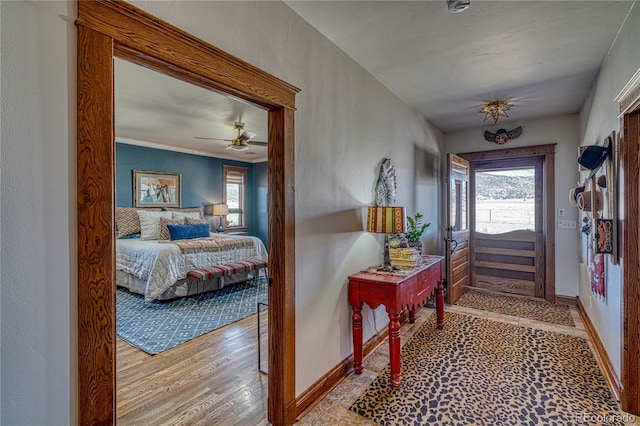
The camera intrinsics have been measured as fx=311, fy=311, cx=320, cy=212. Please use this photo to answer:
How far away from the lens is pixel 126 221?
5391 millimetres

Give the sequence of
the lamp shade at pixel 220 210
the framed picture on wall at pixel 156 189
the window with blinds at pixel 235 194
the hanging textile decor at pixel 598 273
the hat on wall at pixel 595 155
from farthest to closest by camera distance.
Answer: the window with blinds at pixel 235 194 < the lamp shade at pixel 220 210 < the framed picture on wall at pixel 156 189 < the hanging textile decor at pixel 598 273 < the hat on wall at pixel 595 155

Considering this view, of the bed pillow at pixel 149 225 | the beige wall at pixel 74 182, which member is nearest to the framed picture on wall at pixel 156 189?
the bed pillow at pixel 149 225

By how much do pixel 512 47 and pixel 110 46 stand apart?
267cm

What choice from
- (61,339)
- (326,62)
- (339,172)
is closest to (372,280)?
(339,172)

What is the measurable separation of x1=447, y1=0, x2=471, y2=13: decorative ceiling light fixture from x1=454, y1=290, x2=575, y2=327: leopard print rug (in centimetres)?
345

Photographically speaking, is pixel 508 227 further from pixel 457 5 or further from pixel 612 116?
pixel 457 5

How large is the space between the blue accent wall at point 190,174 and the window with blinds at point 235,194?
4.8 inches

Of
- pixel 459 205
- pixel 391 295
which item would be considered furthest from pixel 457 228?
pixel 391 295

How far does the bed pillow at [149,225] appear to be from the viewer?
532 centimetres

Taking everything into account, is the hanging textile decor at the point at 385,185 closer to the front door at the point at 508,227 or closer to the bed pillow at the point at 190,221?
the front door at the point at 508,227

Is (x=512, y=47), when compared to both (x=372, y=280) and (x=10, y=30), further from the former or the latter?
(x=10, y=30)

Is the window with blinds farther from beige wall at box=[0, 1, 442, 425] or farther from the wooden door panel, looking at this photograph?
the wooden door panel

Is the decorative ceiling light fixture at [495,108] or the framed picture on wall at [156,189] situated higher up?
the decorative ceiling light fixture at [495,108]

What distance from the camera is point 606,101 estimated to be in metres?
2.50
